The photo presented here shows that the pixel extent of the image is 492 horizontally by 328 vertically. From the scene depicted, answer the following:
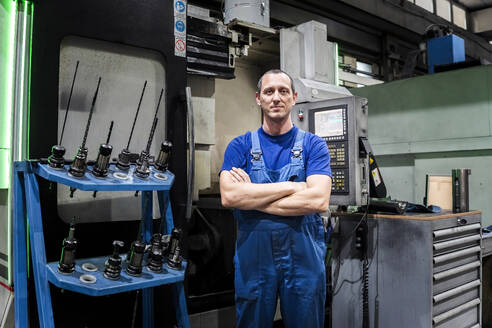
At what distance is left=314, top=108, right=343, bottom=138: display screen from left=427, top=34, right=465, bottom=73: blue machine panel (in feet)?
6.86

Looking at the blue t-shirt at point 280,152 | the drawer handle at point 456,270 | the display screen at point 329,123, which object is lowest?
the drawer handle at point 456,270

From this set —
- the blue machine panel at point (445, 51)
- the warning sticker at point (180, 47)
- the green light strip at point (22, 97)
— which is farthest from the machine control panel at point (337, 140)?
the blue machine panel at point (445, 51)

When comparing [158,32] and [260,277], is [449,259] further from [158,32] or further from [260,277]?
[158,32]

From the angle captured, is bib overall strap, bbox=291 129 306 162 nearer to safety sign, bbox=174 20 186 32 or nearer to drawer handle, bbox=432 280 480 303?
safety sign, bbox=174 20 186 32

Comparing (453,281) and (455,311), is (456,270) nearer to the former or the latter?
(453,281)

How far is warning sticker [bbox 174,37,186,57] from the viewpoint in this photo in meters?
1.98

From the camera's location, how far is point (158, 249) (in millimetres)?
1567

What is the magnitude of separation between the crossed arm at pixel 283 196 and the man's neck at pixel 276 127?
0.27m

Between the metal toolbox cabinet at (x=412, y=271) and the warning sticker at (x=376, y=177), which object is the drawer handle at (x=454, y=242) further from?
the warning sticker at (x=376, y=177)

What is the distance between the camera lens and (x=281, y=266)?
5.42 feet

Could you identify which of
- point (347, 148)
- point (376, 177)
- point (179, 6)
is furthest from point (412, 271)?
point (179, 6)

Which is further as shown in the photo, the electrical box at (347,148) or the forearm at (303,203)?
the electrical box at (347,148)

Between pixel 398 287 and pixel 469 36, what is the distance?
18.5 ft

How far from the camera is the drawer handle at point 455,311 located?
2.03 metres
